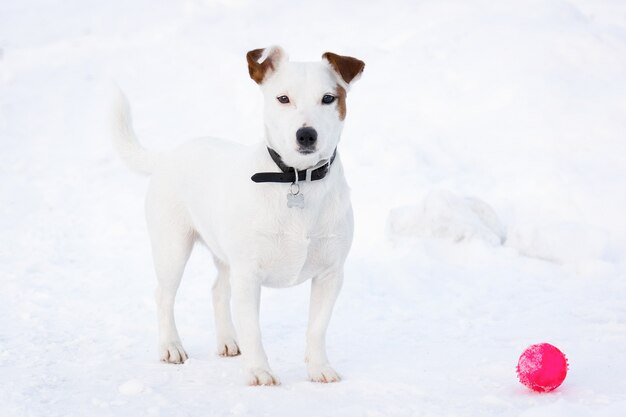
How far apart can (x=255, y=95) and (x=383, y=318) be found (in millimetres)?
6305

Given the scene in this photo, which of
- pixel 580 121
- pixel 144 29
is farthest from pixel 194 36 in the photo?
pixel 580 121

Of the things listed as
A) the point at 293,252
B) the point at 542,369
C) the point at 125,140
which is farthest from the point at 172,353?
the point at 542,369

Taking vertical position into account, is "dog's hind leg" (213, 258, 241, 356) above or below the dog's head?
below

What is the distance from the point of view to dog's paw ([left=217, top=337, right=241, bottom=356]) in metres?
5.08

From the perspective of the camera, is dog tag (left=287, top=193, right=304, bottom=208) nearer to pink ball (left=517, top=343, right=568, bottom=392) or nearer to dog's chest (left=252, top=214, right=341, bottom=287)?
dog's chest (left=252, top=214, right=341, bottom=287)

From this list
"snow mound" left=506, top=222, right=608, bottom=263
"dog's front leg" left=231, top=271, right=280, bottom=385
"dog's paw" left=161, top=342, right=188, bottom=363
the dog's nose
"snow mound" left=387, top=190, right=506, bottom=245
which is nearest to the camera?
the dog's nose

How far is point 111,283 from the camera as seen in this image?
22.6ft

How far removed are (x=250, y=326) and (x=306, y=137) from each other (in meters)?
1.14

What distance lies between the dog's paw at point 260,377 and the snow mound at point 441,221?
3.56 metres

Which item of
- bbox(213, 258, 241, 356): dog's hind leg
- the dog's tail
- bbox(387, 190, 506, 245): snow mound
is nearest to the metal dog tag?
bbox(213, 258, 241, 356): dog's hind leg

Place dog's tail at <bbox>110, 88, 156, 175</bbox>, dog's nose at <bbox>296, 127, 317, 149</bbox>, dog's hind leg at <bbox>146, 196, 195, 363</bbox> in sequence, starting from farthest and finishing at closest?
A: dog's tail at <bbox>110, 88, 156, 175</bbox> → dog's hind leg at <bbox>146, 196, 195, 363</bbox> → dog's nose at <bbox>296, 127, 317, 149</bbox>

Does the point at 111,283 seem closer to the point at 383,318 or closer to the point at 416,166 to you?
the point at 383,318

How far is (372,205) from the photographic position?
842cm

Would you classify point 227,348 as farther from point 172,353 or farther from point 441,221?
point 441,221
